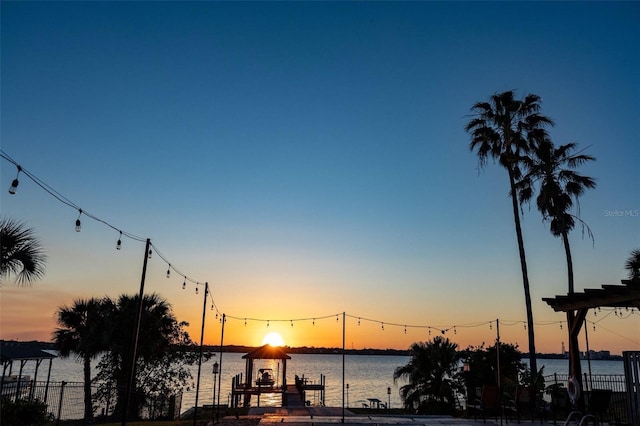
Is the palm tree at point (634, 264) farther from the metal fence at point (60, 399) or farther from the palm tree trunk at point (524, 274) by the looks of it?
the metal fence at point (60, 399)

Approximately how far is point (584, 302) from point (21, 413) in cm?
1572

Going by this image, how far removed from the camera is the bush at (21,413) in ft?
44.2

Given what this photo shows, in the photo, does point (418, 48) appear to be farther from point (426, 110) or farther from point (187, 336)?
point (187, 336)

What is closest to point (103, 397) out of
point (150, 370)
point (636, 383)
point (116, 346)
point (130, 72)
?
point (150, 370)

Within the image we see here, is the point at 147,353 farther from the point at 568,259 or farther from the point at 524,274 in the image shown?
the point at 568,259

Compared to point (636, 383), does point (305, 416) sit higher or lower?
lower

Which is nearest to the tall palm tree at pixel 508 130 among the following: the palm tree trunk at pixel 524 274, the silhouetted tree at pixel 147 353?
the palm tree trunk at pixel 524 274

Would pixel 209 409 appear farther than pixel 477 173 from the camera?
Yes

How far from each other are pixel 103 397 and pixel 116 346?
5.68 m

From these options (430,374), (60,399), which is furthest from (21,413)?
(430,374)

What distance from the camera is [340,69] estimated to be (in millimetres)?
17734

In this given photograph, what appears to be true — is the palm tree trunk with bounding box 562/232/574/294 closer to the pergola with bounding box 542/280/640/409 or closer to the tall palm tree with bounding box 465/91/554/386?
the tall palm tree with bounding box 465/91/554/386

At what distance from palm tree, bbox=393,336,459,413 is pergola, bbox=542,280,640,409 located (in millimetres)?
13390

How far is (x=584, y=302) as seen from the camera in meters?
14.3
